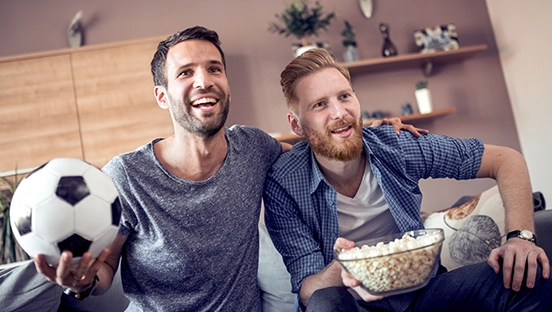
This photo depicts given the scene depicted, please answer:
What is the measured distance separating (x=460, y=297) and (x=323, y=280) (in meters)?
0.33

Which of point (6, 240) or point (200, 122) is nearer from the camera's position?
point (200, 122)

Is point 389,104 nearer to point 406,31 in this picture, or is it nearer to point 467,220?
point 406,31

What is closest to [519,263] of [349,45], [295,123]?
[295,123]

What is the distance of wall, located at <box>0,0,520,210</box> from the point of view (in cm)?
316

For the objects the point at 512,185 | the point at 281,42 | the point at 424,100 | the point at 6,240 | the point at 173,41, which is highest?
the point at 281,42

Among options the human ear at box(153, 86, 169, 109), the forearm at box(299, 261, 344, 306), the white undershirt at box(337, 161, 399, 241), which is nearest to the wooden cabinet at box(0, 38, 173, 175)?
the human ear at box(153, 86, 169, 109)

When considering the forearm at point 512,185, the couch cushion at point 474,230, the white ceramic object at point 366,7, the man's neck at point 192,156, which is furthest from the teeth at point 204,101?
the white ceramic object at point 366,7

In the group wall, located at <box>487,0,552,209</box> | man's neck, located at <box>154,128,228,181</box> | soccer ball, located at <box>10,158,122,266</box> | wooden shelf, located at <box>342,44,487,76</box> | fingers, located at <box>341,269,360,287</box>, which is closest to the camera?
soccer ball, located at <box>10,158,122,266</box>

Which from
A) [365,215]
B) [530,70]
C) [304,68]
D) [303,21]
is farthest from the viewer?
[530,70]

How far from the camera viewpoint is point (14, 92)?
2.83 m

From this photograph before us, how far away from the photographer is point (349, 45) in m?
3.17

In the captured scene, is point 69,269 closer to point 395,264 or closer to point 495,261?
point 395,264

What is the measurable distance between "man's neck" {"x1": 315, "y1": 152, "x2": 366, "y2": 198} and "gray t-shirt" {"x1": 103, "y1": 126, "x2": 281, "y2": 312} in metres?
0.28

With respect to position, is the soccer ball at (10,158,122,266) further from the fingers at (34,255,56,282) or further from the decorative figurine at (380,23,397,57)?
the decorative figurine at (380,23,397,57)
